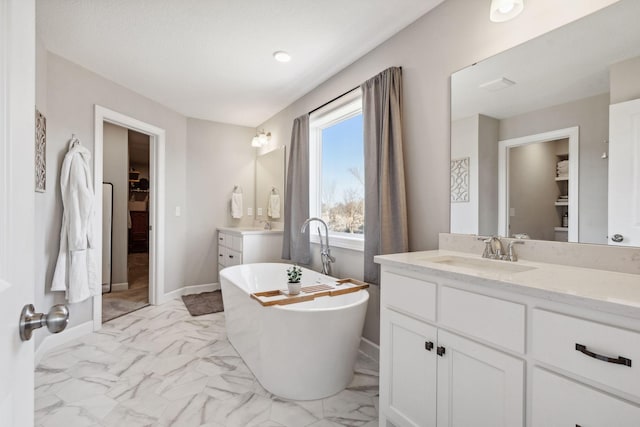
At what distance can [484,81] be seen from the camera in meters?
1.73

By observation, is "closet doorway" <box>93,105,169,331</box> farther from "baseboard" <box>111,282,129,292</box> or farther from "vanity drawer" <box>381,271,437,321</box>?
"vanity drawer" <box>381,271,437,321</box>

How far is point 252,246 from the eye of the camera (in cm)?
365

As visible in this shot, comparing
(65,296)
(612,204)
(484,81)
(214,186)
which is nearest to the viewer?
(612,204)

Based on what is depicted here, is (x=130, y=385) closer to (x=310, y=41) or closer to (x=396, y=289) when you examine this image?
(x=396, y=289)

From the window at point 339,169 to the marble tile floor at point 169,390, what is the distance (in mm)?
1201

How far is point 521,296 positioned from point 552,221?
0.66m

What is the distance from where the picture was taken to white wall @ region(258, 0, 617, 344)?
66.6 inches

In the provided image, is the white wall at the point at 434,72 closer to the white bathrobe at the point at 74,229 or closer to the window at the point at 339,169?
the window at the point at 339,169

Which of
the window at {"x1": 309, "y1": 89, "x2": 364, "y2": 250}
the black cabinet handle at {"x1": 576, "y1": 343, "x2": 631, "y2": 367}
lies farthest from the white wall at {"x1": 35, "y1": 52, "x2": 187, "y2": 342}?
the black cabinet handle at {"x1": 576, "y1": 343, "x2": 631, "y2": 367}

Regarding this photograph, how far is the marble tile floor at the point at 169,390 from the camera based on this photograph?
1716 millimetres

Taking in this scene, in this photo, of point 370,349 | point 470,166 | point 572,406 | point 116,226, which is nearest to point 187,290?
point 116,226

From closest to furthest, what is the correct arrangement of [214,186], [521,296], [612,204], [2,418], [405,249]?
[2,418] → [521,296] → [612,204] → [405,249] → [214,186]

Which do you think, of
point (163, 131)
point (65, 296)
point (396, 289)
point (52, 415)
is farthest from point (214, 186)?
point (396, 289)

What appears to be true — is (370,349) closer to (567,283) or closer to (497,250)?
(497,250)
